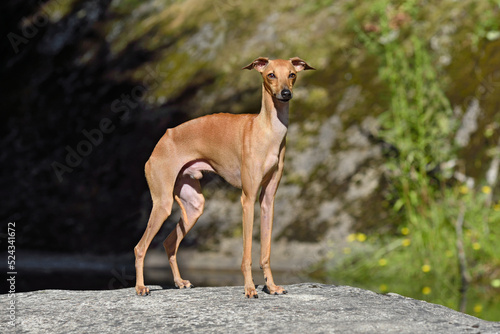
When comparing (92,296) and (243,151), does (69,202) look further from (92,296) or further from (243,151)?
(243,151)

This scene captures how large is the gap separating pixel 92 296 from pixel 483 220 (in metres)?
5.16

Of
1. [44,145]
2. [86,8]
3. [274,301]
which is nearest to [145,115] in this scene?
[44,145]

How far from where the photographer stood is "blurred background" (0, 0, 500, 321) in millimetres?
8578

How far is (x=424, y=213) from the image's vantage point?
341 inches

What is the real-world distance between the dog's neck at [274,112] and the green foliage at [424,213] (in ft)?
10.9

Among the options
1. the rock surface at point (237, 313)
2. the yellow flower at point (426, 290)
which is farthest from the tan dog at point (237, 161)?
the yellow flower at point (426, 290)

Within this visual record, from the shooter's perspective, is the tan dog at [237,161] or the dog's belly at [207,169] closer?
the tan dog at [237,161]

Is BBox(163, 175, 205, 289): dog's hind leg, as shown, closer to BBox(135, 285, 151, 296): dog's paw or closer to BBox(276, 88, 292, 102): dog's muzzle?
BBox(135, 285, 151, 296): dog's paw

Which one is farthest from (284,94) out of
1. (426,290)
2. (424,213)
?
Result: (424,213)

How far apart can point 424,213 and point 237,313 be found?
456 cm

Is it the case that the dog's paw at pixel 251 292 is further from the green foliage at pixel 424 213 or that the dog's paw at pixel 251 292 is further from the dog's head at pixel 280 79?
the green foliage at pixel 424 213

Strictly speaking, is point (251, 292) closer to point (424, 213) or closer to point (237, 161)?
point (237, 161)

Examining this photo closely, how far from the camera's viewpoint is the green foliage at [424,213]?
802cm

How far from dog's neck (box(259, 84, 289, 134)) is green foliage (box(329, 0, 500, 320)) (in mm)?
3323
